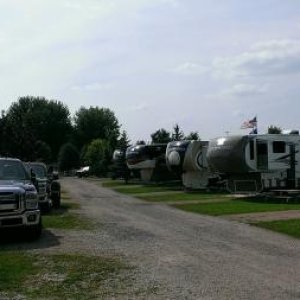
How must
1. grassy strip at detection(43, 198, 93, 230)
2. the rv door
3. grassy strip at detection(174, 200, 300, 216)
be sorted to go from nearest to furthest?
1. grassy strip at detection(43, 198, 93, 230)
2. grassy strip at detection(174, 200, 300, 216)
3. the rv door

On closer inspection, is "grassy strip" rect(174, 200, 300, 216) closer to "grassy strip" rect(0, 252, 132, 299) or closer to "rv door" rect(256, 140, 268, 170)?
"rv door" rect(256, 140, 268, 170)

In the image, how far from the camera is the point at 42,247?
45.4 ft

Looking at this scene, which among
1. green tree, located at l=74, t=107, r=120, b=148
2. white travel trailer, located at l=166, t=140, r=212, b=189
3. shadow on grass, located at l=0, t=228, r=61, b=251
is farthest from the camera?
green tree, located at l=74, t=107, r=120, b=148

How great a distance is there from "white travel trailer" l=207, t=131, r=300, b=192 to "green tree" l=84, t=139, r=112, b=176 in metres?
62.8

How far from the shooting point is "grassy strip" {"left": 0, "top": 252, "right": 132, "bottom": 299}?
29.3 feet

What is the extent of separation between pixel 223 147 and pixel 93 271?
22033 mm

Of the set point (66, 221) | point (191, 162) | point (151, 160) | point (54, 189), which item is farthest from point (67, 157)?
point (66, 221)

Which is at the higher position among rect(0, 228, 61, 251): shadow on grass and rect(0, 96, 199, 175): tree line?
rect(0, 96, 199, 175): tree line

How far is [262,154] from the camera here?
31.7 m

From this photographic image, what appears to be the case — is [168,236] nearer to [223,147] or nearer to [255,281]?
[255,281]

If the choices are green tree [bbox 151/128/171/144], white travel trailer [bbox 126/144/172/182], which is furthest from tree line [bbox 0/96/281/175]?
white travel trailer [bbox 126/144/172/182]

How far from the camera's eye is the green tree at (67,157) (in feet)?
390

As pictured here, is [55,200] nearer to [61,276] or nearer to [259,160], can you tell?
[259,160]

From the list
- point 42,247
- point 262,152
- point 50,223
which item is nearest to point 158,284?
point 42,247
